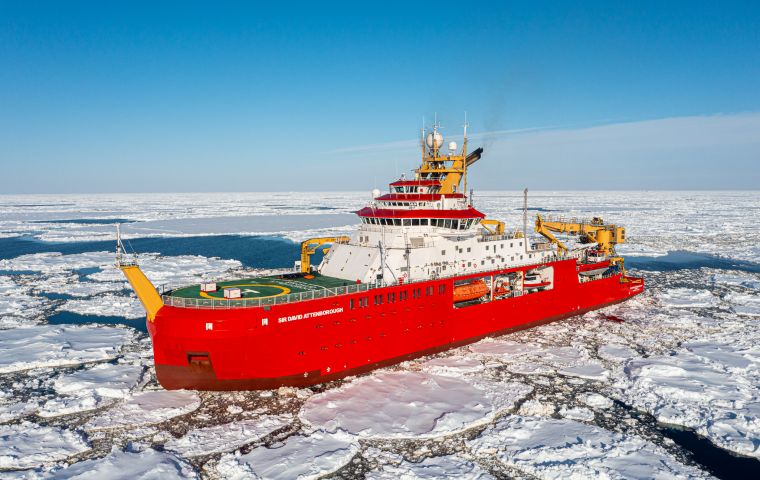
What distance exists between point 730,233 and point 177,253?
67.0 meters

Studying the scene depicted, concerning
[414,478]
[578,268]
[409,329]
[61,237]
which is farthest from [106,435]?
[61,237]

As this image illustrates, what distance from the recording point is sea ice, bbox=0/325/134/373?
19.9 m

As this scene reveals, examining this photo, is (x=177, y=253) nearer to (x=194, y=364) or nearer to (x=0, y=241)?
(x=0, y=241)

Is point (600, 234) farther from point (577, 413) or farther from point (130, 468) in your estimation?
point (130, 468)

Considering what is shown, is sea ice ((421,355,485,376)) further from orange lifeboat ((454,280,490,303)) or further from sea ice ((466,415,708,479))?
sea ice ((466,415,708,479))

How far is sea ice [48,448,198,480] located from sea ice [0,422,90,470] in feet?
2.79

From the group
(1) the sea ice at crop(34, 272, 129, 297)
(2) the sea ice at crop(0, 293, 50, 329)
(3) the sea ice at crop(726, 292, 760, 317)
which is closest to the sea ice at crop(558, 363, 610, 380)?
(3) the sea ice at crop(726, 292, 760, 317)

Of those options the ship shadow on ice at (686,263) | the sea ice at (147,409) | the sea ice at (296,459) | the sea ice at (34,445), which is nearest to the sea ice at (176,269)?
the sea ice at (147,409)

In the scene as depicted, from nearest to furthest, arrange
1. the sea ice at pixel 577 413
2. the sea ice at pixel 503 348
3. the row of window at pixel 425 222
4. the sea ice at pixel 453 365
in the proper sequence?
the sea ice at pixel 577 413
the sea ice at pixel 453 365
the sea ice at pixel 503 348
the row of window at pixel 425 222

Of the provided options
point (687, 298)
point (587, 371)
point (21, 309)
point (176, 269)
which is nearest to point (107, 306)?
point (21, 309)

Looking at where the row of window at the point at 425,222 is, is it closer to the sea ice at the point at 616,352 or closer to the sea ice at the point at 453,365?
the sea ice at the point at 453,365

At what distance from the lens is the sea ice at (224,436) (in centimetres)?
1342

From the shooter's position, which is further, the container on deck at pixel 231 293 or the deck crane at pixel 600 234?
the deck crane at pixel 600 234

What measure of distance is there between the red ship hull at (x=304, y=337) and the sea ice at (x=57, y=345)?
21.2ft
